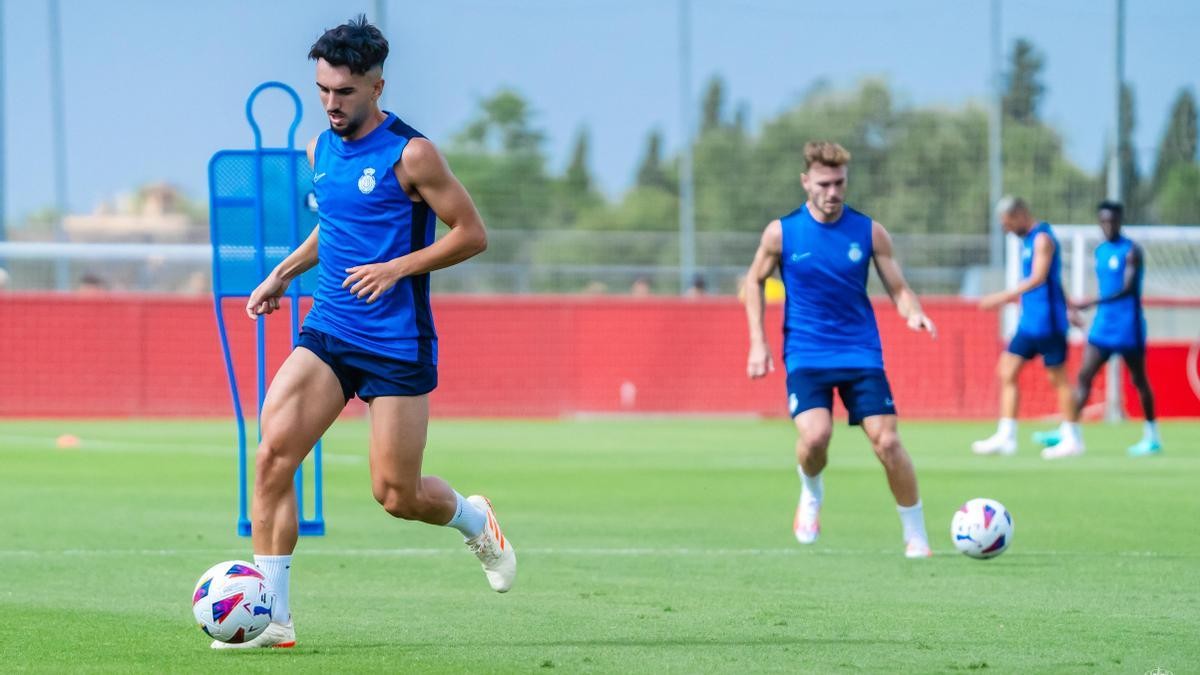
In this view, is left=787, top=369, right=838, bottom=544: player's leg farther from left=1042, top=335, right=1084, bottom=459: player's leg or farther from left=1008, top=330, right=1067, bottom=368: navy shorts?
left=1042, top=335, right=1084, bottom=459: player's leg

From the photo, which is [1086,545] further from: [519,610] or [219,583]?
[219,583]

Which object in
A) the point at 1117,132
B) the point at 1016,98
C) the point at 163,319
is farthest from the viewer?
the point at 1016,98

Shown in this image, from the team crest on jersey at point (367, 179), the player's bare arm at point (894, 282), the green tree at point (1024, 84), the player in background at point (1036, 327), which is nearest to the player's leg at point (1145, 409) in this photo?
the player in background at point (1036, 327)

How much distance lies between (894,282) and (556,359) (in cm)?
1608

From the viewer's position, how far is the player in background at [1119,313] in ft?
60.7

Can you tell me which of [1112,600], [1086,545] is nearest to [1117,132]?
[1086,545]

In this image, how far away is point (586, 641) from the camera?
6.88 metres

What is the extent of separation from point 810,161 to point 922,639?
142 inches

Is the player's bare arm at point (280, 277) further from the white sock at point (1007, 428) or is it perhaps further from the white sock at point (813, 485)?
the white sock at point (1007, 428)

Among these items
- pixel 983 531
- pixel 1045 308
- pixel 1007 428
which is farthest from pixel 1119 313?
pixel 983 531

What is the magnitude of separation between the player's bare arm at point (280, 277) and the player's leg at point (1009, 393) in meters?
11.1

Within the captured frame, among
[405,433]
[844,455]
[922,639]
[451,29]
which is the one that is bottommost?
[844,455]

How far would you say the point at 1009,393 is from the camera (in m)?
17.5

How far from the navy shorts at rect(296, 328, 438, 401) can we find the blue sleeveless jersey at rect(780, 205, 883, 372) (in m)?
3.78
